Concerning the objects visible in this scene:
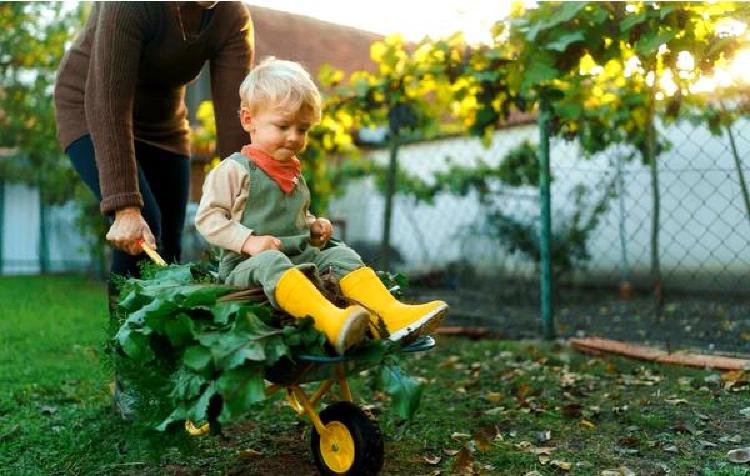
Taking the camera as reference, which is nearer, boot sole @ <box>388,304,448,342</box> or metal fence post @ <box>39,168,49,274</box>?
boot sole @ <box>388,304,448,342</box>

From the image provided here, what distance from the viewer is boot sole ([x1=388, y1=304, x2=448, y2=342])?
2.05 m

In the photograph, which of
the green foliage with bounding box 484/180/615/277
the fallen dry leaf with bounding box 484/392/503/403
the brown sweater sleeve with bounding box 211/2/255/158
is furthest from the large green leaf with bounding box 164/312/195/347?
the green foliage with bounding box 484/180/615/277

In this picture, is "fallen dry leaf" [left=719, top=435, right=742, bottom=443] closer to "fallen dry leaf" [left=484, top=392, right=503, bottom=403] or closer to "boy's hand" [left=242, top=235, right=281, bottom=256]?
"fallen dry leaf" [left=484, top=392, right=503, bottom=403]

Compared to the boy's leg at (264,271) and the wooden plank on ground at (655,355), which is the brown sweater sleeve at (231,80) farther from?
the wooden plank on ground at (655,355)

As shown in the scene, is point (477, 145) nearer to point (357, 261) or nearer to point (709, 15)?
point (709, 15)

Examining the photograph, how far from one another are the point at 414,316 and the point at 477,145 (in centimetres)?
603

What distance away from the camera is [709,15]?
370cm

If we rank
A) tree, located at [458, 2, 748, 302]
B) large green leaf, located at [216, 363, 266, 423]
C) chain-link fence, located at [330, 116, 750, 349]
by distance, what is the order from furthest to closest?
chain-link fence, located at [330, 116, 750, 349] → tree, located at [458, 2, 748, 302] → large green leaf, located at [216, 363, 266, 423]

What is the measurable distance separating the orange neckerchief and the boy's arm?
6 cm

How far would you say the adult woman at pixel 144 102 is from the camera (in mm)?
2682

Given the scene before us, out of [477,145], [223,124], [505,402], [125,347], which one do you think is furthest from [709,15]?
[477,145]

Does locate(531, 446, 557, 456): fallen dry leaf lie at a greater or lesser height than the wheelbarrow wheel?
lesser

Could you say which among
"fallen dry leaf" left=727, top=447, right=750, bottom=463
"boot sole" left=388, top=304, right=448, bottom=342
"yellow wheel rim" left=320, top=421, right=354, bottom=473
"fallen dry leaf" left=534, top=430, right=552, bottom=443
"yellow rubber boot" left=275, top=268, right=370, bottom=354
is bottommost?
"fallen dry leaf" left=534, top=430, right=552, bottom=443

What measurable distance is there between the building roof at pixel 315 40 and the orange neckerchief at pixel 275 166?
28.5ft
